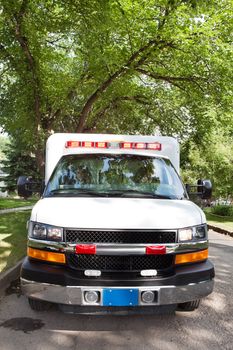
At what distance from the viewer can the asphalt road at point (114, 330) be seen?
418 cm

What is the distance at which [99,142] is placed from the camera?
21.7 feet

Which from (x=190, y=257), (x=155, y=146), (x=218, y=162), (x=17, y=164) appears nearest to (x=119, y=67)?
(x=155, y=146)

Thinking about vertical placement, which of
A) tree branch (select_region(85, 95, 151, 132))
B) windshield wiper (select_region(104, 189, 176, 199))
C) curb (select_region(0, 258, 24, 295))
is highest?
tree branch (select_region(85, 95, 151, 132))

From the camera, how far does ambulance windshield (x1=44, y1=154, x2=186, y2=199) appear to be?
17.5 ft

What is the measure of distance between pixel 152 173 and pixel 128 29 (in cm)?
1019

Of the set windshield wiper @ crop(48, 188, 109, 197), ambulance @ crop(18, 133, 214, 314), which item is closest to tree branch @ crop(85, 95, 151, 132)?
windshield wiper @ crop(48, 188, 109, 197)

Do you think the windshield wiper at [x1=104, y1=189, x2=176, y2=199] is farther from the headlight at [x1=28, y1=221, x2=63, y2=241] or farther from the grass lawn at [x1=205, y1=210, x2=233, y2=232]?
the grass lawn at [x1=205, y1=210, x2=233, y2=232]

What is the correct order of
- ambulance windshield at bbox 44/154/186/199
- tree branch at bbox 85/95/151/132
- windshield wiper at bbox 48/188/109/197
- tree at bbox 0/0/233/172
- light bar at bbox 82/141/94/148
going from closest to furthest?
windshield wiper at bbox 48/188/109/197 → ambulance windshield at bbox 44/154/186/199 → light bar at bbox 82/141/94/148 → tree at bbox 0/0/233/172 → tree branch at bbox 85/95/151/132

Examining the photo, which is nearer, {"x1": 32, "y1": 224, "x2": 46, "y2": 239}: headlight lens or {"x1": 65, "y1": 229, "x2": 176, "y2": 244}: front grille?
{"x1": 65, "y1": 229, "x2": 176, "y2": 244}: front grille

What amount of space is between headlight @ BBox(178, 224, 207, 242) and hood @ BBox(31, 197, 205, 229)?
0.18 ft

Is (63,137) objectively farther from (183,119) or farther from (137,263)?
(183,119)

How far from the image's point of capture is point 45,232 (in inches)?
172

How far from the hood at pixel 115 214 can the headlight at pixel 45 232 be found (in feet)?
0.18

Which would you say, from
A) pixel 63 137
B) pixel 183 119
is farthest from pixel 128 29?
pixel 63 137
